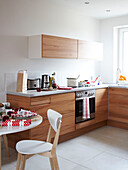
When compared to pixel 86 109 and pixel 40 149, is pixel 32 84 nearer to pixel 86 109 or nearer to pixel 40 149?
pixel 86 109

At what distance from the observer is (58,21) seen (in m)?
4.48

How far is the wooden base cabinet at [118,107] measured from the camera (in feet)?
15.0

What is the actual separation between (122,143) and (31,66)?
6.95 feet

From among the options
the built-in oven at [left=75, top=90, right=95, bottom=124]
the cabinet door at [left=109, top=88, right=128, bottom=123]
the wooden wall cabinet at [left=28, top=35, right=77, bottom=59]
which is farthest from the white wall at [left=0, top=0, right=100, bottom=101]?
the cabinet door at [left=109, top=88, right=128, bottom=123]

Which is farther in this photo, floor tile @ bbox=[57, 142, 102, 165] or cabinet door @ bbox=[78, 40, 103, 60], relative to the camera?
cabinet door @ bbox=[78, 40, 103, 60]

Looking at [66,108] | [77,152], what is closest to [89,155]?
[77,152]

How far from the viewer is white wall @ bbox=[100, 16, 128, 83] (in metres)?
5.43

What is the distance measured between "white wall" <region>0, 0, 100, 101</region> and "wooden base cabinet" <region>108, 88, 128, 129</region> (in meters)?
0.86

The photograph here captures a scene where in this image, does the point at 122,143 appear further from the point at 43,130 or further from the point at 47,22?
the point at 47,22

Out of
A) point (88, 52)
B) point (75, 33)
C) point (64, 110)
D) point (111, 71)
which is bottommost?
point (64, 110)

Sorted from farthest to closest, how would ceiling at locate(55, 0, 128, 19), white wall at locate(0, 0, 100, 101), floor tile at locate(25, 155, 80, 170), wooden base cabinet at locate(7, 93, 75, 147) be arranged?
ceiling at locate(55, 0, 128, 19), white wall at locate(0, 0, 100, 101), wooden base cabinet at locate(7, 93, 75, 147), floor tile at locate(25, 155, 80, 170)

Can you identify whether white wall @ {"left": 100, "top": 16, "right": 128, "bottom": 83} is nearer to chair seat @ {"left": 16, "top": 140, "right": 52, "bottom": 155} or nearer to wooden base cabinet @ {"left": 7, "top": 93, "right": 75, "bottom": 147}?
wooden base cabinet @ {"left": 7, "top": 93, "right": 75, "bottom": 147}

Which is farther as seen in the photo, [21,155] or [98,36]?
[98,36]

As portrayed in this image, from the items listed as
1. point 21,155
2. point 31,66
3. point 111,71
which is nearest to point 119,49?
point 111,71
